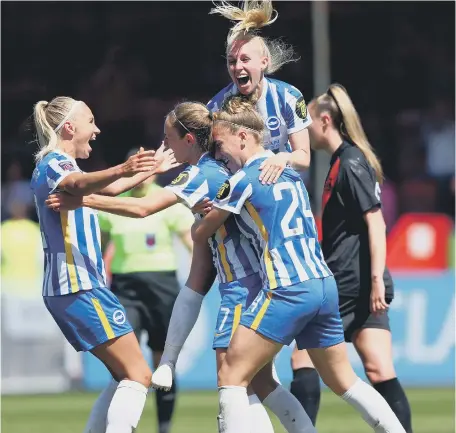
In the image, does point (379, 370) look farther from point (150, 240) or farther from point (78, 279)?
point (150, 240)

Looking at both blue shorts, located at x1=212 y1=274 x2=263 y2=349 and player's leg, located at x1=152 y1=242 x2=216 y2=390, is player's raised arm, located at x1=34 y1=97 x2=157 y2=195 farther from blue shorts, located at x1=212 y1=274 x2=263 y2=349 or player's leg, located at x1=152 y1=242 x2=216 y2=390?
blue shorts, located at x1=212 y1=274 x2=263 y2=349

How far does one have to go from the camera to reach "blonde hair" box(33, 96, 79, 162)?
6.52 m

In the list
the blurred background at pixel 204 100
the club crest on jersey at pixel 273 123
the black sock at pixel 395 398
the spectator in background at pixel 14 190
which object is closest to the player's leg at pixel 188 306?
the club crest on jersey at pixel 273 123

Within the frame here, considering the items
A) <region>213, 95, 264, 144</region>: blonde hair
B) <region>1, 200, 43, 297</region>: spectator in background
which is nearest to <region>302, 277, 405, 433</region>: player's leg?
<region>213, 95, 264, 144</region>: blonde hair

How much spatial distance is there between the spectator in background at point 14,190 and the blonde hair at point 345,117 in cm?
824

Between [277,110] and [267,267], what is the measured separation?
1.22 meters

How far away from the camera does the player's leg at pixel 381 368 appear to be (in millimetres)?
7207

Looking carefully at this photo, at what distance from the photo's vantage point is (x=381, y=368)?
23.6 ft

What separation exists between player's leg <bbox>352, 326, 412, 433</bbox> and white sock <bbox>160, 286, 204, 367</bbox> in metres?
1.20

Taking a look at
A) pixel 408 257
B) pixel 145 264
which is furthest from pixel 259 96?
pixel 408 257

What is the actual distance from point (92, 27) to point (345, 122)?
10.8 m

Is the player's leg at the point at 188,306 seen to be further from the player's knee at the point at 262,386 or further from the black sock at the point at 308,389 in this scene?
the black sock at the point at 308,389

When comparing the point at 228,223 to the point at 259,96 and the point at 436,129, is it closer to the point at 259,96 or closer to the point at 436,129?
the point at 259,96

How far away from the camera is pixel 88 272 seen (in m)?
6.39
